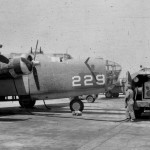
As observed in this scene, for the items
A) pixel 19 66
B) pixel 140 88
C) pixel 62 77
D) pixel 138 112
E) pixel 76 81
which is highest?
pixel 19 66

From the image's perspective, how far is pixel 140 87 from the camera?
14.3m

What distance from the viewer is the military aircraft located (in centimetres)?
1365

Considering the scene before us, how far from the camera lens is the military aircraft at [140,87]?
44.8 feet

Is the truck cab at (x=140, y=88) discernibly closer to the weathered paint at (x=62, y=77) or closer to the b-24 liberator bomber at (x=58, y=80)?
the b-24 liberator bomber at (x=58, y=80)

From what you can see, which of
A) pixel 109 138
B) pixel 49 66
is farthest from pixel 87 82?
pixel 109 138

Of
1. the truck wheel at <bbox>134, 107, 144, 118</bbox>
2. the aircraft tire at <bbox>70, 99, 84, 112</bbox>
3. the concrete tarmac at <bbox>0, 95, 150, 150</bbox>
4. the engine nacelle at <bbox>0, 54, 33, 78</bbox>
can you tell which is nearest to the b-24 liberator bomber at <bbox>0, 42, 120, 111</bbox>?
the aircraft tire at <bbox>70, 99, 84, 112</bbox>

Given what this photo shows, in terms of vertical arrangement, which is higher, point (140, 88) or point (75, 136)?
point (140, 88)

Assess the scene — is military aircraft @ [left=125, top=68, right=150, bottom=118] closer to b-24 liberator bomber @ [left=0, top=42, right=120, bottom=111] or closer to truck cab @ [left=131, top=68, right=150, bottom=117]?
truck cab @ [left=131, top=68, right=150, bottom=117]

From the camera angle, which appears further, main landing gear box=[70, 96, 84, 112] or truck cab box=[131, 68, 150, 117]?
main landing gear box=[70, 96, 84, 112]

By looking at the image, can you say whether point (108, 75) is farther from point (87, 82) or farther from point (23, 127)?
point (23, 127)

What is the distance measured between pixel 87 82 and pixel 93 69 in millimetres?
802

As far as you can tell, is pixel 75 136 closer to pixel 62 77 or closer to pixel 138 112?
pixel 138 112

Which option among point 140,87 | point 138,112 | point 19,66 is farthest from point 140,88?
point 19,66

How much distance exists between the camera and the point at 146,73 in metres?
13.9
